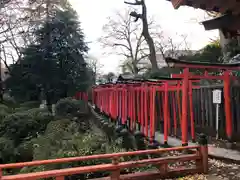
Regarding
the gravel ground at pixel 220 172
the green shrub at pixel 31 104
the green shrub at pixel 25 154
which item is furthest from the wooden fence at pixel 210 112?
the green shrub at pixel 31 104

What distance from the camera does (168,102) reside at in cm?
1044

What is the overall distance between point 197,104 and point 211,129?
3.85ft

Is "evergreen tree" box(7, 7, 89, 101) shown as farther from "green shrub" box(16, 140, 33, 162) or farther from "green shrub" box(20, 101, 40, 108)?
"green shrub" box(16, 140, 33, 162)

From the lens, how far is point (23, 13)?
837 inches

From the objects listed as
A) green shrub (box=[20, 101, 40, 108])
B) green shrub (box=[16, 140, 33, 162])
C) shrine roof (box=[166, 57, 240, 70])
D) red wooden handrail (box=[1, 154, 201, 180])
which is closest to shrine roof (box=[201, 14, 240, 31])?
shrine roof (box=[166, 57, 240, 70])

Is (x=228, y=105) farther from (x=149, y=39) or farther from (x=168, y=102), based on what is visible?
(x=149, y=39)

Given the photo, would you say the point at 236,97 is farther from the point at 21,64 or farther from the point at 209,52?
the point at 21,64

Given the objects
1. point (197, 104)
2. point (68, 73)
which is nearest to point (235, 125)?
point (197, 104)

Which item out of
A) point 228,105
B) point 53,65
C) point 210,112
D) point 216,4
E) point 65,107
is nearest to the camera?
point 216,4

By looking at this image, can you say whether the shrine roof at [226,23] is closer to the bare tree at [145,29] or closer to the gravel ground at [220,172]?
the gravel ground at [220,172]

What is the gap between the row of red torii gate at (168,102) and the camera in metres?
7.02

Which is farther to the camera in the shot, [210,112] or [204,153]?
[210,112]

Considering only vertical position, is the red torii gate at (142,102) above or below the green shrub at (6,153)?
above

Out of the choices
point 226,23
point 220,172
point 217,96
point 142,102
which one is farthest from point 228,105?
point 226,23
